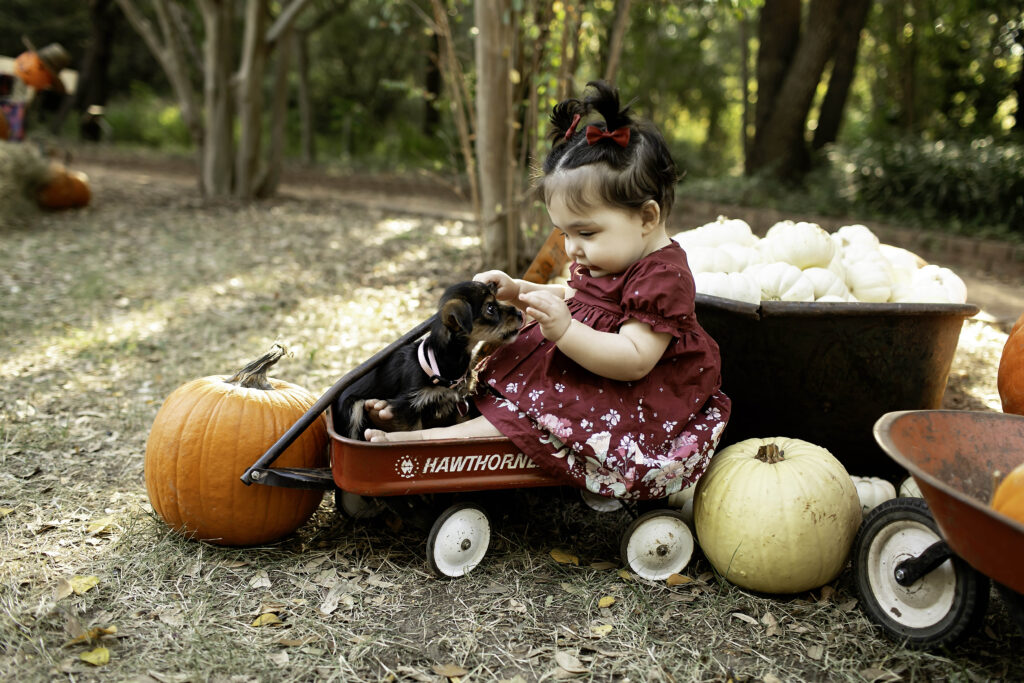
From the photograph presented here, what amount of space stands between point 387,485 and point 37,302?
4724 millimetres

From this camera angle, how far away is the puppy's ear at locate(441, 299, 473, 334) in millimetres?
2531

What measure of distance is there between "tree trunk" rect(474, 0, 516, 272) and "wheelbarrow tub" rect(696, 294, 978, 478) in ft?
11.1

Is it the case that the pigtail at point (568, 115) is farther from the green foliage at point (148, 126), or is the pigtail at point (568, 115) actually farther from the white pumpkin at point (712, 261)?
the green foliage at point (148, 126)

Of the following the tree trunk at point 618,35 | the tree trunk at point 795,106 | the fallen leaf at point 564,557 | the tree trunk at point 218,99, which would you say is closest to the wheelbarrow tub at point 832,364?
the fallen leaf at point 564,557

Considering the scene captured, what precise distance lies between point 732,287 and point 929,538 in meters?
1.26

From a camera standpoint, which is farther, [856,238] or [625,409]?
[856,238]

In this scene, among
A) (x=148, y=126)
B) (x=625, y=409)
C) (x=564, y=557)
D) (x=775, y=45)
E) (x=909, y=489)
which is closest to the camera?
(x=625, y=409)

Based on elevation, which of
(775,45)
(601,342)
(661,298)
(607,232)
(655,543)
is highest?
(775,45)

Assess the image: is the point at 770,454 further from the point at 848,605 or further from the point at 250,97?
the point at 250,97

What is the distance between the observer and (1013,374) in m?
3.16

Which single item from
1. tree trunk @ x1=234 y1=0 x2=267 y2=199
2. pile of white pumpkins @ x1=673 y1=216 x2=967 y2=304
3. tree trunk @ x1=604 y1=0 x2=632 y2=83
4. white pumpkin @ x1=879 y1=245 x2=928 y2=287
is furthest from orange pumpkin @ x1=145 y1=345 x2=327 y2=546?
tree trunk @ x1=234 y1=0 x2=267 y2=199

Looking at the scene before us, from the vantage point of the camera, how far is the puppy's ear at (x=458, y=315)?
8.30 ft

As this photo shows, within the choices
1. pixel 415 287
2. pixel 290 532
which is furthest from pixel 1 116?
pixel 290 532

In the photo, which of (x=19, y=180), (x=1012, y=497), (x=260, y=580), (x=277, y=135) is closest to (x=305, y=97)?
(x=277, y=135)
